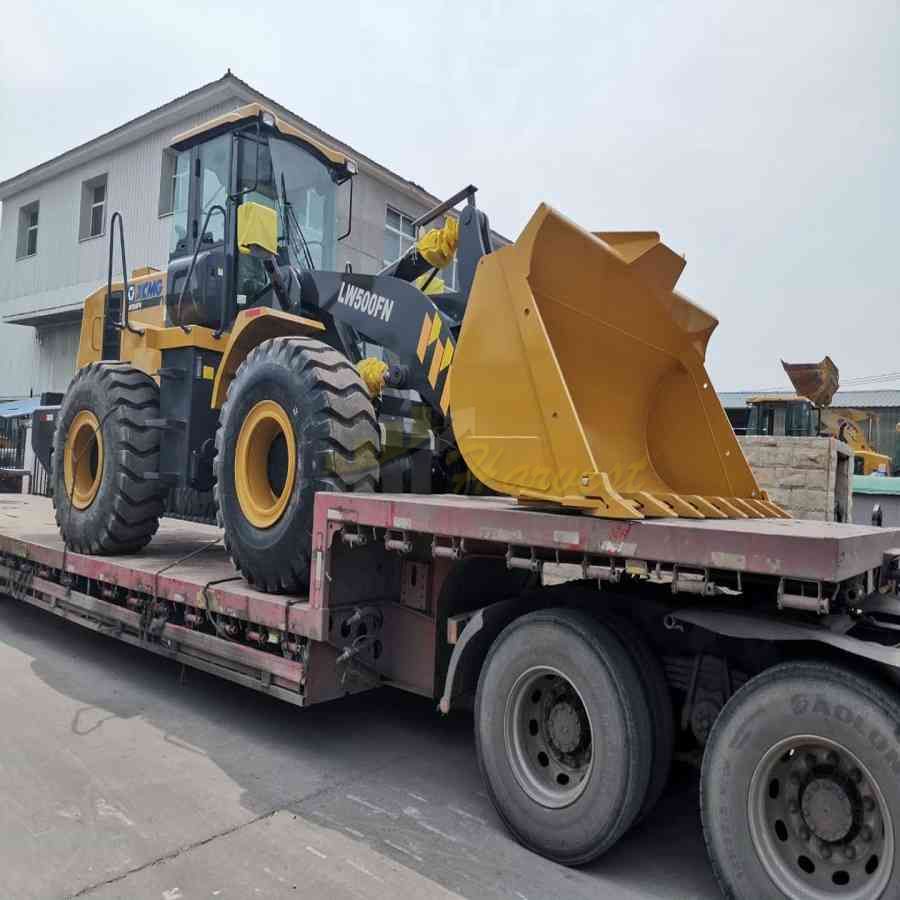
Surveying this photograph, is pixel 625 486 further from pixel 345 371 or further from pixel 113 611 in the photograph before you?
pixel 113 611

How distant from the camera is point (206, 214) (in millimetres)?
6453

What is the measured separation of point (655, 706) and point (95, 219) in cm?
2055

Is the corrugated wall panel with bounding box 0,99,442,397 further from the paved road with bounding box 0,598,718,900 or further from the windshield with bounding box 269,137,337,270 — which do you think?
the paved road with bounding box 0,598,718,900

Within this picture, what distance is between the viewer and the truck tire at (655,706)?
2965 mm

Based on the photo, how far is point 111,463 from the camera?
588cm

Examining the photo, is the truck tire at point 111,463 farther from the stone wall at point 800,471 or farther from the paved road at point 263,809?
the stone wall at point 800,471

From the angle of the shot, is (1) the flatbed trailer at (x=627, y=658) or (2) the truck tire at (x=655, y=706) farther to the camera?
(2) the truck tire at (x=655, y=706)

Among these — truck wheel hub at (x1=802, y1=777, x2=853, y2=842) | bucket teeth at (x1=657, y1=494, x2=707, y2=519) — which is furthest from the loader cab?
truck wheel hub at (x1=802, y1=777, x2=853, y2=842)

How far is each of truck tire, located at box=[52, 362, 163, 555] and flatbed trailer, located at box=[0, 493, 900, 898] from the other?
1541mm

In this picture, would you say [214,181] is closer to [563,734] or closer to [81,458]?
[81,458]

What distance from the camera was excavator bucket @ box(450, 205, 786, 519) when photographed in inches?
131

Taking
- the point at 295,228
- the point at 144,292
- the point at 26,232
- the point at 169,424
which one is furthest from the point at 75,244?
the point at 169,424

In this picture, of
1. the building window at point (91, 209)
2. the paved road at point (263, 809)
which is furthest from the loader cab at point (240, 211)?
the building window at point (91, 209)

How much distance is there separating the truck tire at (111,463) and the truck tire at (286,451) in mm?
1235
